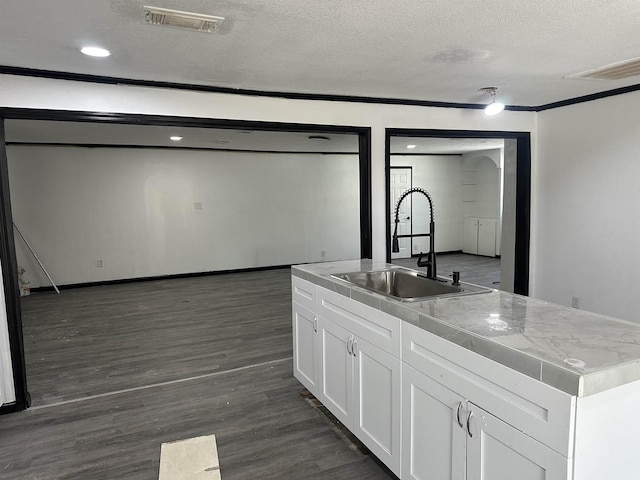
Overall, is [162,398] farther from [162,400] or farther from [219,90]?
[219,90]

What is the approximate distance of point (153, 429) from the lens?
2.68 meters

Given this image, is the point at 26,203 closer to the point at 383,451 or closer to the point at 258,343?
the point at 258,343

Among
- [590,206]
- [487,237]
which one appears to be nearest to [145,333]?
[590,206]

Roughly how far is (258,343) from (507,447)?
309cm

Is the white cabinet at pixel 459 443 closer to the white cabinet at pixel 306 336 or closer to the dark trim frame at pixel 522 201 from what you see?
the white cabinet at pixel 306 336

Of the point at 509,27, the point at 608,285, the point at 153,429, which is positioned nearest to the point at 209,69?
the point at 509,27

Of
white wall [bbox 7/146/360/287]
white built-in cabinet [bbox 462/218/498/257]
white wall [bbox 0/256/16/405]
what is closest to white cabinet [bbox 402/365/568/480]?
white wall [bbox 0/256/16/405]

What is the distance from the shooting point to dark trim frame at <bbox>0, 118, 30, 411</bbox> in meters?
2.83

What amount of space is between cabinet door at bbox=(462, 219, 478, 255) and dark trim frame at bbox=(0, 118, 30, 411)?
8741 mm

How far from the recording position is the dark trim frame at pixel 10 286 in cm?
283

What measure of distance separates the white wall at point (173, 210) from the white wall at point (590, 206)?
4.82 m

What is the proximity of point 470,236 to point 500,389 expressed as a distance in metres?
8.97

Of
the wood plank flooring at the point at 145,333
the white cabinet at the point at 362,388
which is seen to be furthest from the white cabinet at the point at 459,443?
the wood plank flooring at the point at 145,333

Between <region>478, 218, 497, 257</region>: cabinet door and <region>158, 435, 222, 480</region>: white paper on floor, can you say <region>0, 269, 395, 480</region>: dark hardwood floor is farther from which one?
<region>478, 218, 497, 257</region>: cabinet door
